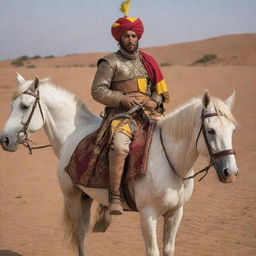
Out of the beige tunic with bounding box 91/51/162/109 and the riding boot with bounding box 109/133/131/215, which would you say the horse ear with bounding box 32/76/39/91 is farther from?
the riding boot with bounding box 109/133/131/215

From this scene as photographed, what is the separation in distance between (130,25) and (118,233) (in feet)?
11.3

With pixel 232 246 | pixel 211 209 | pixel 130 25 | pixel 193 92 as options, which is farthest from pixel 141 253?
pixel 193 92

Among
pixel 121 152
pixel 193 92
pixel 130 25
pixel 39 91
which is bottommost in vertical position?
pixel 193 92

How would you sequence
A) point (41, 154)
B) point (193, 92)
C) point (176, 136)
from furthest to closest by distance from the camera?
point (193, 92)
point (41, 154)
point (176, 136)

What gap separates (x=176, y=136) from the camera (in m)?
4.01

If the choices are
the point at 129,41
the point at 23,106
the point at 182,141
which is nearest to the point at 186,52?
the point at 23,106

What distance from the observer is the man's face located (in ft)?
14.4

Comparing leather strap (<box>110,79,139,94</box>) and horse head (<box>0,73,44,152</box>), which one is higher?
leather strap (<box>110,79,139,94</box>)

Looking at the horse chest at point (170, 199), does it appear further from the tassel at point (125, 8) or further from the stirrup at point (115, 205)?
the tassel at point (125, 8)

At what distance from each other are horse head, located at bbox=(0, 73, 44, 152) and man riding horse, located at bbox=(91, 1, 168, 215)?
78 centimetres

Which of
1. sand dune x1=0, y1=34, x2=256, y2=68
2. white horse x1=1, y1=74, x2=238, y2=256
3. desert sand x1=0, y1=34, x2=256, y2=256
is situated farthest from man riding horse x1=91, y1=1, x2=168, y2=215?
sand dune x1=0, y1=34, x2=256, y2=68

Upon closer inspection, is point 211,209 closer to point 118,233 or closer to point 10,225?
point 118,233

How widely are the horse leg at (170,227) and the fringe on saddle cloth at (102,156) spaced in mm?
562

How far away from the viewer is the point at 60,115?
5.06 metres
